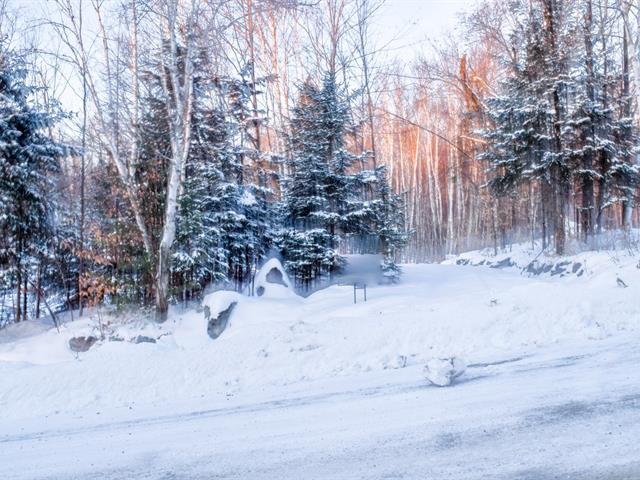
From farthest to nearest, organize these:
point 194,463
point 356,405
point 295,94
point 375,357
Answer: point 295,94
point 375,357
point 356,405
point 194,463

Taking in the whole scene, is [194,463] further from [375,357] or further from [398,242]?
[398,242]

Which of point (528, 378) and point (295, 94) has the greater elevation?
point (295, 94)

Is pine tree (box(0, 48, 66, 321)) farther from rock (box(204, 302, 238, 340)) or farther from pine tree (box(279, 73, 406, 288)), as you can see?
pine tree (box(279, 73, 406, 288))

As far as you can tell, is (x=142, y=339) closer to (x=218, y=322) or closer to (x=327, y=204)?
(x=218, y=322)

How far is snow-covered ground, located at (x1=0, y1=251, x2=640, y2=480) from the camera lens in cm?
337

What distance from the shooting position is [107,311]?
12.0 meters

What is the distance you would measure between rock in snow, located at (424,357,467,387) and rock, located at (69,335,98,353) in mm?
8395

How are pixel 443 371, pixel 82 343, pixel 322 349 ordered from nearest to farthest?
pixel 443 371, pixel 322 349, pixel 82 343

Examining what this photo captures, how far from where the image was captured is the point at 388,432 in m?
3.87

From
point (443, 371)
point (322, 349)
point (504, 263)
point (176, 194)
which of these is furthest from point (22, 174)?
point (504, 263)

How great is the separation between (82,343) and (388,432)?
9151mm

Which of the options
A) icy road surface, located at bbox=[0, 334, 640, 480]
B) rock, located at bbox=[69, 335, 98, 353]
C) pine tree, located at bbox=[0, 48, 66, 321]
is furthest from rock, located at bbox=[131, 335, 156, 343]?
pine tree, located at bbox=[0, 48, 66, 321]

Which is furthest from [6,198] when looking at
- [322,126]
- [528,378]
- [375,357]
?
[528,378]

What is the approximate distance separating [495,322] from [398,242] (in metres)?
8.06
